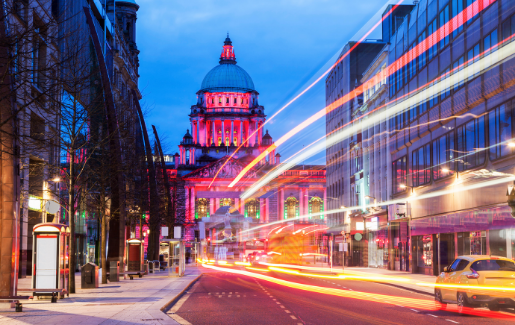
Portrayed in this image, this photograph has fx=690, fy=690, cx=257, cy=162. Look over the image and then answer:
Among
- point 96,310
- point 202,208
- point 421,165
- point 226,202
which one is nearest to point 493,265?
point 96,310

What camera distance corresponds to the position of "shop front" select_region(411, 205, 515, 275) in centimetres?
3031

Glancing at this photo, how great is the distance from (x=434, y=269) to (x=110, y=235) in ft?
63.5

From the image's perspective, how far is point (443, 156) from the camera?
39719mm

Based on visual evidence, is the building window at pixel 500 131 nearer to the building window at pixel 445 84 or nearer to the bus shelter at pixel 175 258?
the building window at pixel 445 84

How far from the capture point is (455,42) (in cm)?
3675

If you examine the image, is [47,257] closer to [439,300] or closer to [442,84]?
[439,300]

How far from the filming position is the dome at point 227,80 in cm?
18854

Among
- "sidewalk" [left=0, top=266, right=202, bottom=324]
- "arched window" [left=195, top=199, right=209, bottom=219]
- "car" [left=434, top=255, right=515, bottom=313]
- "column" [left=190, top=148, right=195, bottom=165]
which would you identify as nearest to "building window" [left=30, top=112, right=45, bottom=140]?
"sidewalk" [left=0, top=266, right=202, bottom=324]

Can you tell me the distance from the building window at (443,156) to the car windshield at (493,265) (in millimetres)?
19586

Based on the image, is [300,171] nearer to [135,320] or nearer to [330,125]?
[330,125]

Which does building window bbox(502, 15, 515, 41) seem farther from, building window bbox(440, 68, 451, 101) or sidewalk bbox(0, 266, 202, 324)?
sidewalk bbox(0, 266, 202, 324)

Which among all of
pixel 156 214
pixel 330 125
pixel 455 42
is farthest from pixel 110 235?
pixel 330 125

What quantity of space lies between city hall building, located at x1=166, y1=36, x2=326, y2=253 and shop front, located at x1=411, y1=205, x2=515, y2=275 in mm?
86177

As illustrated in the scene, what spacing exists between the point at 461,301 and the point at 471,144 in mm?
17321
